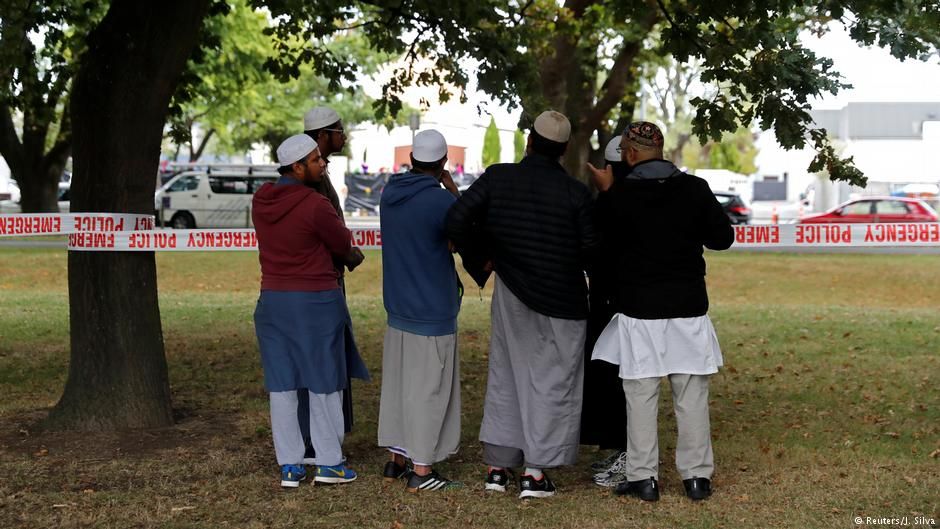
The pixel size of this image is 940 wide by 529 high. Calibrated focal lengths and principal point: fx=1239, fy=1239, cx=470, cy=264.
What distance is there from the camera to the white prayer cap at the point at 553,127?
600 centimetres

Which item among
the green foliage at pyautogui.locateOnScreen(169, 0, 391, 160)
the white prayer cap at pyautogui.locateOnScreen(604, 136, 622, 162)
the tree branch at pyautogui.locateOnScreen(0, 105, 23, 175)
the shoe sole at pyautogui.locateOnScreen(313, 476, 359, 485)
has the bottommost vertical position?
the shoe sole at pyautogui.locateOnScreen(313, 476, 359, 485)

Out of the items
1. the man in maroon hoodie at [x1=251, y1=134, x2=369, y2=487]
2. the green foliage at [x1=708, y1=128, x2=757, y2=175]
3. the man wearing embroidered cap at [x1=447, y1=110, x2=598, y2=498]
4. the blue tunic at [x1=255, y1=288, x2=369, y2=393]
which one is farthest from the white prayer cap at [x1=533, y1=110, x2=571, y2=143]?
the green foliage at [x1=708, y1=128, x2=757, y2=175]

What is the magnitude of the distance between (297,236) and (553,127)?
1389 millimetres

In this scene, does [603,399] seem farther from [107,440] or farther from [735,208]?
[735,208]

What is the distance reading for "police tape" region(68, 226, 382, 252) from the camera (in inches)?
299

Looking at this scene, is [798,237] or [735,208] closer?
[798,237]

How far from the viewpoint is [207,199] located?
32.9m

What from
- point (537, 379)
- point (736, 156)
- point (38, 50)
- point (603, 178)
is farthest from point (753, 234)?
point (736, 156)

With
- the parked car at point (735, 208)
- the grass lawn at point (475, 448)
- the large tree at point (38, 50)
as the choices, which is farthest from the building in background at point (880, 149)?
the large tree at point (38, 50)

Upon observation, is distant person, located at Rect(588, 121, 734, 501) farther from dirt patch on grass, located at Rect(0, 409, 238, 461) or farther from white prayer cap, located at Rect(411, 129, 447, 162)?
dirt patch on grass, located at Rect(0, 409, 238, 461)

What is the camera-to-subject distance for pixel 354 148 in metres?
69.6

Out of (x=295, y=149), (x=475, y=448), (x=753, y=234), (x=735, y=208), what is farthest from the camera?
(x=735, y=208)

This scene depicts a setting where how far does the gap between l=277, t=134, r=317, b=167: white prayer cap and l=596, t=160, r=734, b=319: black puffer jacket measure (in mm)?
1534

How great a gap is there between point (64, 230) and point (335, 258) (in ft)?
7.41
